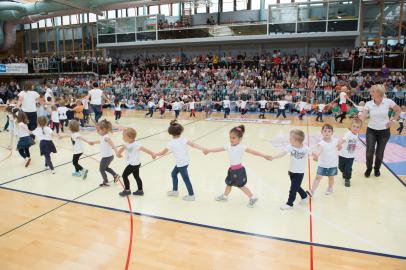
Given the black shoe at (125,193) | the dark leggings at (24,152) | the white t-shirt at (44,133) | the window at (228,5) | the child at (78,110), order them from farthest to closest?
1. the window at (228,5)
2. the child at (78,110)
3. the dark leggings at (24,152)
4. the white t-shirt at (44,133)
5. the black shoe at (125,193)

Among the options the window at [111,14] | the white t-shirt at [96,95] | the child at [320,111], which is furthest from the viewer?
the window at [111,14]

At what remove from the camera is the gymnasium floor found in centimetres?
333

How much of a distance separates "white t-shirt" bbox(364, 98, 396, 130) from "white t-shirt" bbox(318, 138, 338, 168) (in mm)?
1403

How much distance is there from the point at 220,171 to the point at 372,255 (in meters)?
3.56

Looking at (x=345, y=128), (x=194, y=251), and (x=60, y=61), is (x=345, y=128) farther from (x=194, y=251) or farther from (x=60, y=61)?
(x=60, y=61)

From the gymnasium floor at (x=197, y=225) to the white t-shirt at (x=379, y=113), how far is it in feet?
3.47

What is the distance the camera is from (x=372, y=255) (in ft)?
11.1

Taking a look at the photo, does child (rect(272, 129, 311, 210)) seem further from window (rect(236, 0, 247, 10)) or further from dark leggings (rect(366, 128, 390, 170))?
window (rect(236, 0, 247, 10))

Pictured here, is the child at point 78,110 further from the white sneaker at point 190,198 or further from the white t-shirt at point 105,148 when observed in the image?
the white sneaker at point 190,198

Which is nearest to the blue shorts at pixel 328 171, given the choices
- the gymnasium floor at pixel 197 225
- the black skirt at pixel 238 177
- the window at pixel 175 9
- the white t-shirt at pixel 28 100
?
the gymnasium floor at pixel 197 225

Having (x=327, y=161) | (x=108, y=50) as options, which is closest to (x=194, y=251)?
(x=327, y=161)

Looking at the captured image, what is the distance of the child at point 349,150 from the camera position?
5.36 metres

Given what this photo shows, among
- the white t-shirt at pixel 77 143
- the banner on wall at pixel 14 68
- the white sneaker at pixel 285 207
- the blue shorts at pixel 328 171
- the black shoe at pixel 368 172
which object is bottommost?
the white sneaker at pixel 285 207

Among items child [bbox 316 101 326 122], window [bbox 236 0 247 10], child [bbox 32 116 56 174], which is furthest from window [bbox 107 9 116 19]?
child [bbox 32 116 56 174]
